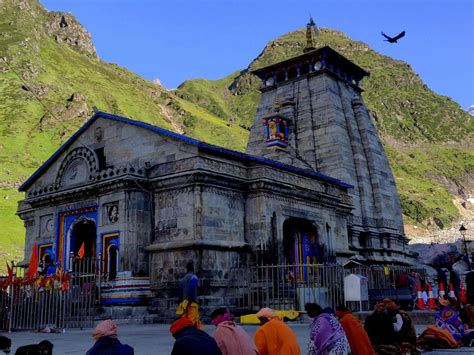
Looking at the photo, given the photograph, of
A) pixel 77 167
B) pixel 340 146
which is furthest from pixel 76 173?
pixel 340 146

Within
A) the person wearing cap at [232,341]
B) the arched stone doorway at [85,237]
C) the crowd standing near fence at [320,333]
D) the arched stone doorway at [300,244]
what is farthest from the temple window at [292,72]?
the person wearing cap at [232,341]

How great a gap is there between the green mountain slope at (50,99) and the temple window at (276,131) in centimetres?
2132

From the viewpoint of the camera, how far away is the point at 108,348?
6066 mm

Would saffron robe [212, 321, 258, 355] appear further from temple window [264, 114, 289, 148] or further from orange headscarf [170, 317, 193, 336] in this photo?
temple window [264, 114, 289, 148]

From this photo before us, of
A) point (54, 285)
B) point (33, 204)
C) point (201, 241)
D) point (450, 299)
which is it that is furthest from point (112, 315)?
point (450, 299)

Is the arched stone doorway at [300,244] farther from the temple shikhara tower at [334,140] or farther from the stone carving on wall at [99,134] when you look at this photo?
the stone carving on wall at [99,134]

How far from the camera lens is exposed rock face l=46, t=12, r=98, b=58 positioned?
475 feet

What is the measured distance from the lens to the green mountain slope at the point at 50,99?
63.2 m

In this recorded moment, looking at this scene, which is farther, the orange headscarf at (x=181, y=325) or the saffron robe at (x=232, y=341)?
the saffron robe at (x=232, y=341)

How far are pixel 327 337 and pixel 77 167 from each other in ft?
55.6

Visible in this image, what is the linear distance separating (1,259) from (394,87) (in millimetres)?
104318

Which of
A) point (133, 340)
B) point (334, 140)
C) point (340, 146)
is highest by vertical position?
point (334, 140)

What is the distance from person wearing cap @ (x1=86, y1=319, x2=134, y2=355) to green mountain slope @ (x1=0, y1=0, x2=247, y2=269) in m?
35.6

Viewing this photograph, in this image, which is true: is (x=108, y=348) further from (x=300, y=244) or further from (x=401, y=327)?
(x=300, y=244)
